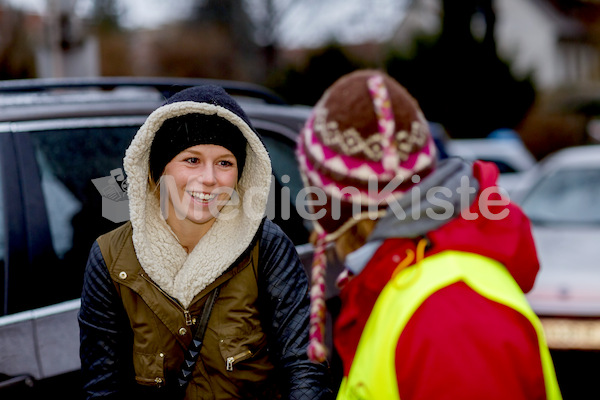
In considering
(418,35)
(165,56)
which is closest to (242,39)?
(165,56)

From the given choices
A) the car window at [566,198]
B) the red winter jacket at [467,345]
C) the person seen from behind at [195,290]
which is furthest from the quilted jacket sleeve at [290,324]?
the car window at [566,198]

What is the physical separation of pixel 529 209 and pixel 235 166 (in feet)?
13.0

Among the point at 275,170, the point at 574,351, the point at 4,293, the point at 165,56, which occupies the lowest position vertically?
the point at 574,351

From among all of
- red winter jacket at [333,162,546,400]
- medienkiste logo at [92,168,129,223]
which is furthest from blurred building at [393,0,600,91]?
red winter jacket at [333,162,546,400]

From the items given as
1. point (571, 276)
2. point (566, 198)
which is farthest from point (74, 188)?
point (566, 198)

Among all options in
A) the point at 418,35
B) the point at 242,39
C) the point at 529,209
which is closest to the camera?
the point at 529,209

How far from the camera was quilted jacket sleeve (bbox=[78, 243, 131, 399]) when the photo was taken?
1788 millimetres

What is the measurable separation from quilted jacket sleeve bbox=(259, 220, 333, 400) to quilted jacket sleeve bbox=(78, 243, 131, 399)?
42 centimetres

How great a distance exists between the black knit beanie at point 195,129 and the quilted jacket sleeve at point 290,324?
1.18 feet

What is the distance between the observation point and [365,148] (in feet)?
4.52

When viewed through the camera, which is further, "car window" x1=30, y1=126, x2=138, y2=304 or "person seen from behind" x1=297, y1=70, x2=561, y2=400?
"car window" x1=30, y1=126, x2=138, y2=304

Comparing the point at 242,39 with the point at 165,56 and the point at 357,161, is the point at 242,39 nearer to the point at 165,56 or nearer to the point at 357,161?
the point at 165,56

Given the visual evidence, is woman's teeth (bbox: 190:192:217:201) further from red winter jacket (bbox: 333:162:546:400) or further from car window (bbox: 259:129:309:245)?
red winter jacket (bbox: 333:162:546:400)

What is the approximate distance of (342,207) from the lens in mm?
1443
